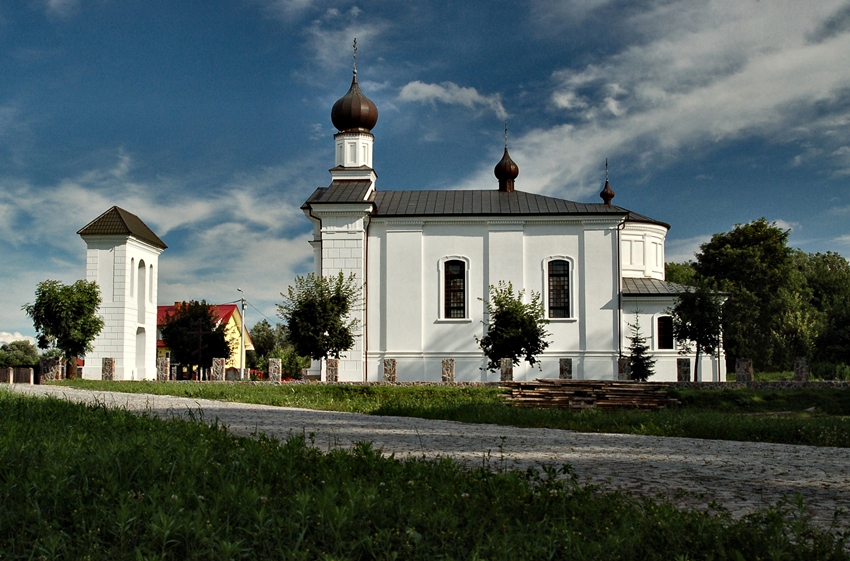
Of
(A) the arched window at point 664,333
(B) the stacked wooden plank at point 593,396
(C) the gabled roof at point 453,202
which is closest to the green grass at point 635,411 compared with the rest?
(B) the stacked wooden plank at point 593,396

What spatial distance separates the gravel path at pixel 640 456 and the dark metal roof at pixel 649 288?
23.0 m

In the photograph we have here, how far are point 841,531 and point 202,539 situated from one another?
3704mm

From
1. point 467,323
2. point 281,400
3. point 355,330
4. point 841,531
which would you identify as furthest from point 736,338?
point 841,531

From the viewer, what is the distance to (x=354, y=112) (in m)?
32.4

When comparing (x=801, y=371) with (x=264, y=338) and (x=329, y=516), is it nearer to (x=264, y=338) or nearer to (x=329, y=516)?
(x=329, y=516)

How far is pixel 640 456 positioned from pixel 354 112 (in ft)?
88.6

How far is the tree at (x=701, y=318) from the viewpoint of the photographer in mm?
29203

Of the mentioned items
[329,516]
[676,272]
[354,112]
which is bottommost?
[329,516]

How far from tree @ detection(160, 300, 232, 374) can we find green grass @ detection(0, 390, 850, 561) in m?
42.6

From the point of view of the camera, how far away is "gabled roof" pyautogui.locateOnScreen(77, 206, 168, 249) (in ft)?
112

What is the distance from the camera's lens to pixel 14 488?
451cm

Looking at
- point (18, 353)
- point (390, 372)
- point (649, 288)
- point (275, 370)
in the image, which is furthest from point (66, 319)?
point (18, 353)

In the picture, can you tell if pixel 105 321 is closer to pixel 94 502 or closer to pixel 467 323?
pixel 467 323

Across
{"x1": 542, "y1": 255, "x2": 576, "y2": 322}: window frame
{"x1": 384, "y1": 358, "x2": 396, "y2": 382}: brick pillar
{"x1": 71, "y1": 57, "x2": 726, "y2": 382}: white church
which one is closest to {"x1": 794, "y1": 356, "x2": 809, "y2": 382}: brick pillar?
{"x1": 71, "y1": 57, "x2": 726, "y2": 382}: white church
